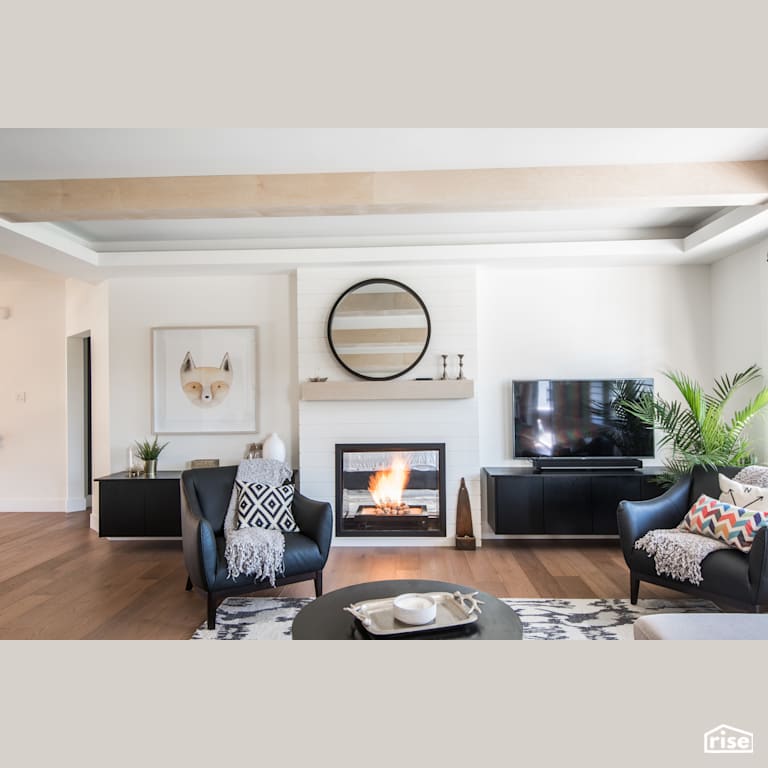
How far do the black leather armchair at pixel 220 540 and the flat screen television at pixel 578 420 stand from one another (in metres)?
2.08

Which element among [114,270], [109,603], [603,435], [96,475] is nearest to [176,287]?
[114,270]

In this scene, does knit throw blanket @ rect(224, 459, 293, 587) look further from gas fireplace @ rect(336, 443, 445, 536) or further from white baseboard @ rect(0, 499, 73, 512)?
white baseboard @ rect(0, 499, 73, 512)

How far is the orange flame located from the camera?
4832 millimetres

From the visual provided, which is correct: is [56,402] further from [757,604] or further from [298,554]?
[757,604]

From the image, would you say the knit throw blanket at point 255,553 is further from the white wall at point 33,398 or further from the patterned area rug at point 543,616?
the white wall at point 33,398

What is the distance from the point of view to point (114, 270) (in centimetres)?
481

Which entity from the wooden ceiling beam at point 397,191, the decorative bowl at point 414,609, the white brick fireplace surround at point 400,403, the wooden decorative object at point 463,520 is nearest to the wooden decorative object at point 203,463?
the white brick fireplace surround at point 400,403

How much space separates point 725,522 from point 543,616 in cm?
109

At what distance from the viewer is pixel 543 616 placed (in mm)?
3035

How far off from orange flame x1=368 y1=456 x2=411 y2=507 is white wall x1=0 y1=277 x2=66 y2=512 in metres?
3.68

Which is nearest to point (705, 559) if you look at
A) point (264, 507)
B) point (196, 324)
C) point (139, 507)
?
point (264, 507)

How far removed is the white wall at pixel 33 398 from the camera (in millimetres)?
6191

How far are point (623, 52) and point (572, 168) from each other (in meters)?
1.06

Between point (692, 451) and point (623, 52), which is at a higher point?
point (623, 52)
